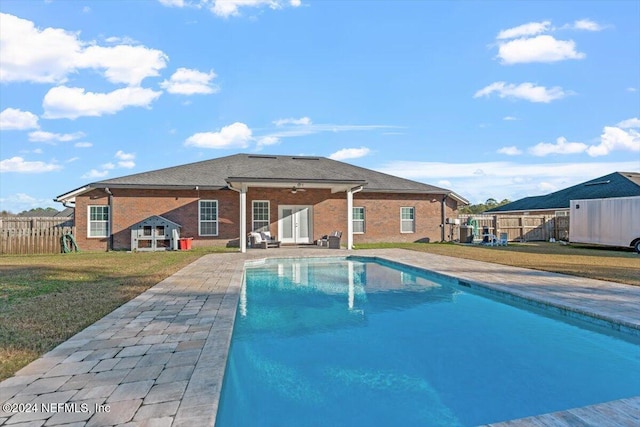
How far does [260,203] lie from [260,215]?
2.01 feet

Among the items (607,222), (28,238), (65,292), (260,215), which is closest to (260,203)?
(260,215)

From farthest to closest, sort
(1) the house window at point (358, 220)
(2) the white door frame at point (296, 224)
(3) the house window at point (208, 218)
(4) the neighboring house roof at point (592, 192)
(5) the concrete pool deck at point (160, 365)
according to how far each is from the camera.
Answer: (4) the neighboring house roof at point (592, 192), (1) the house window at point (358, 220), (2) the white door frame at point (296, 224), (3) the house window at point (208, 218), (5) the concrete pool deck at point (160, 365)

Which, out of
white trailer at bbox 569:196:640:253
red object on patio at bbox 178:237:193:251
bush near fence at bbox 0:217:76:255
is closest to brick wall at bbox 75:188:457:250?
red object on patio at bbox 178:237:193:251

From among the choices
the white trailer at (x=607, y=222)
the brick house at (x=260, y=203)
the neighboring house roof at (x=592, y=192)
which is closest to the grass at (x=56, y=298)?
the brick house at (x=260, y=203)

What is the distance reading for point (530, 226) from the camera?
22922 millimetres

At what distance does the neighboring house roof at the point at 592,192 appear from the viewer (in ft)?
68.1

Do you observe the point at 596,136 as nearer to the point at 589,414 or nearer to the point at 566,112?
the point at 566,112

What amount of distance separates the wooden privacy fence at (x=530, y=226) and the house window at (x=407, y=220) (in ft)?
12.4

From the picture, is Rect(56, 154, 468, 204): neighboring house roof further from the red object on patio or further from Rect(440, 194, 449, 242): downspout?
the red object on patio

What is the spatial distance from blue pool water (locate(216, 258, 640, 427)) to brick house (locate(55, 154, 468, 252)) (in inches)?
365

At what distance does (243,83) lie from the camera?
17.2m

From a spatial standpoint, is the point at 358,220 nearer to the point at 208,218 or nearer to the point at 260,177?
the point at 260,177

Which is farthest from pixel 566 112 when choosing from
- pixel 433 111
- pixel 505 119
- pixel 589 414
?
pixel 589 414

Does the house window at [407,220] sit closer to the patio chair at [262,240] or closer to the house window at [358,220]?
the house window at [358,220]
